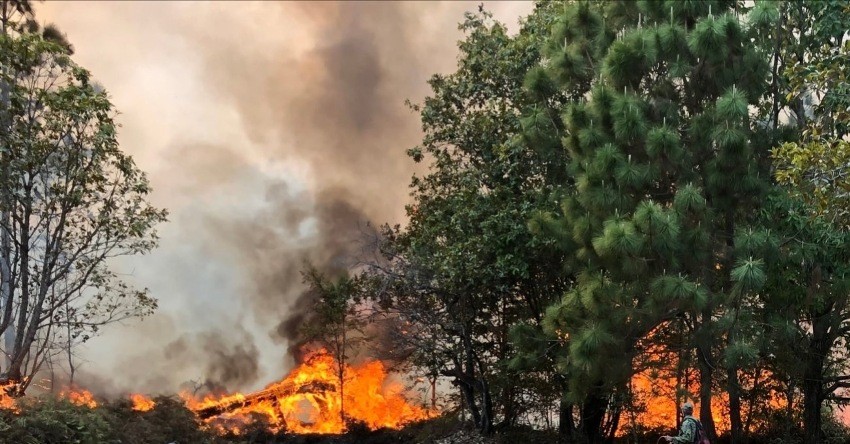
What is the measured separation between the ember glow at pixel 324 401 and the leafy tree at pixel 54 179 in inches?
277

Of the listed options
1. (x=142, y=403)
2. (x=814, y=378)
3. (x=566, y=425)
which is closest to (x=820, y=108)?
(x=814, y=378)

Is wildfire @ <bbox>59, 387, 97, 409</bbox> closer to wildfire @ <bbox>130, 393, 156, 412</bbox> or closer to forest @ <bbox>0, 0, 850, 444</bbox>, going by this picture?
forest @ <bbox>0, 0, 850, 444</bbox>

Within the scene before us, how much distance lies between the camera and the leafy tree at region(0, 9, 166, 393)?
9.73 metres

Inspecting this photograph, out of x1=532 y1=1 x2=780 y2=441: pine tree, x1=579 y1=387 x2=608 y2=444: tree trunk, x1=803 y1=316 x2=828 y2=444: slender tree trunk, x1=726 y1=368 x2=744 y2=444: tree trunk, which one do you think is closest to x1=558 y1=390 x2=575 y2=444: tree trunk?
x1=579 y1=387 x2=608 y2=444: tree trunk

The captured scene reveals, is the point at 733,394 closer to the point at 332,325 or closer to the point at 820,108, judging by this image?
the point at 820,108

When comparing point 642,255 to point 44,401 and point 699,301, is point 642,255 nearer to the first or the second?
point 699,301

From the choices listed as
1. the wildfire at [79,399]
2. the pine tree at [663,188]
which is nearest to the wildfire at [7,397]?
the wildfire at [79,399]

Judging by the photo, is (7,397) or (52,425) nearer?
(52,425)

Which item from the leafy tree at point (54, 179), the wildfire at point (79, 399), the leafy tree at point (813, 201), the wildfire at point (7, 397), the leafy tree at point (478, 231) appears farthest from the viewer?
the leafy tree at point (478, 231)

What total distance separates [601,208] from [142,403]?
1158 cm

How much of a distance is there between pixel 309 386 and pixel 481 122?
398 inches

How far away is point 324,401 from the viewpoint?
18766 mm

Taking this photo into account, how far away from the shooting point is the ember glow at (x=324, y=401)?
58.2 feet

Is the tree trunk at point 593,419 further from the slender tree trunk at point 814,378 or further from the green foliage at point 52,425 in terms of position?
the green foliage at point 52,425
